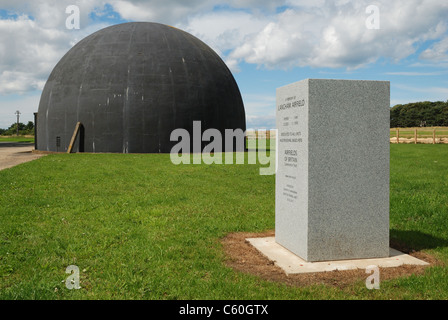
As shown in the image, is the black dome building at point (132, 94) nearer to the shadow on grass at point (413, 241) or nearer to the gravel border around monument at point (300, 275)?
the shadow on grass at point (413, 241)

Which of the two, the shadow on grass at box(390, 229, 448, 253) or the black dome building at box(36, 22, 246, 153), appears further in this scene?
the black dome building at box(36, 22, 246, 153)

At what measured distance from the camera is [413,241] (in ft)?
19.6

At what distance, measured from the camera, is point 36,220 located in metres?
6.98

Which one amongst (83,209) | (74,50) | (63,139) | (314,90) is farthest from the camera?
(74,50)

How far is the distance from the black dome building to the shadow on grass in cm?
1686

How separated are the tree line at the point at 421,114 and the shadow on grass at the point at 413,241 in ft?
314

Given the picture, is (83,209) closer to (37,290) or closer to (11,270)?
(11,270)

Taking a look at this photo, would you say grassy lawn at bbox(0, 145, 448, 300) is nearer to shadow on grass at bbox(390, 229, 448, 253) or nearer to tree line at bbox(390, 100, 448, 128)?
shadow on grass at bbox(390, 229, 448, 253)

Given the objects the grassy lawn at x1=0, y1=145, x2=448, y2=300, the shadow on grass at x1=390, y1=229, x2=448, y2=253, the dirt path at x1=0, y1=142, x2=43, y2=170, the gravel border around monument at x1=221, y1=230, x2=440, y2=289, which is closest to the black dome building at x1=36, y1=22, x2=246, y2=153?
the dirt path at x1=0, y1=142, x2=43, y2=170

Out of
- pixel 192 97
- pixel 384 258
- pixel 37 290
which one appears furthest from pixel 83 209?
pixel 192 97

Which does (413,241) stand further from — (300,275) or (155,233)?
(155,233)

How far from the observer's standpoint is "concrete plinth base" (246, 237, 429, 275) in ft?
15.6

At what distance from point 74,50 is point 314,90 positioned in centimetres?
2326

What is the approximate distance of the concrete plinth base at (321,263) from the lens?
4755mm
